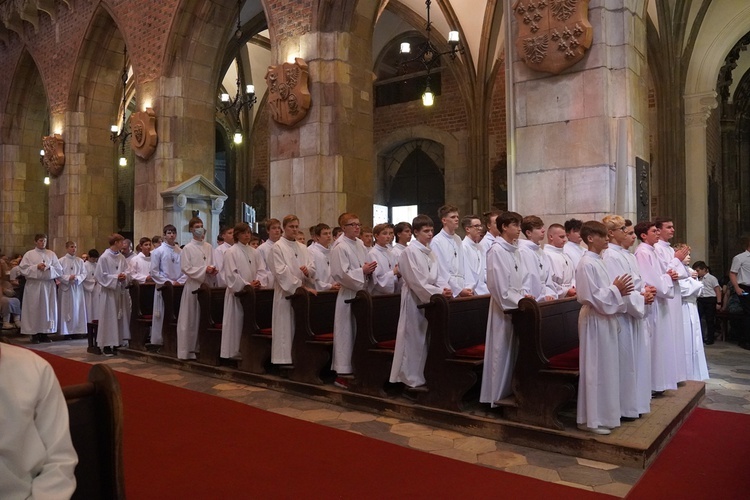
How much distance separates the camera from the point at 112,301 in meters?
9.20

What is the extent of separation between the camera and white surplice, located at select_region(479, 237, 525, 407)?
15.7 feet

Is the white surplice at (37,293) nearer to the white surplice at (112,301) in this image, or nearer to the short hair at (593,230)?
the white surplice at (112,301)

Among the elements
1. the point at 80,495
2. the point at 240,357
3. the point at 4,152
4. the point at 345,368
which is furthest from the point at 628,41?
the point at 4,152

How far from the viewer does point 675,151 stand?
44.2 feet

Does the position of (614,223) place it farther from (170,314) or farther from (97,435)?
(170,314)

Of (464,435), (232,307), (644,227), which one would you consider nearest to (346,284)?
(232,307)

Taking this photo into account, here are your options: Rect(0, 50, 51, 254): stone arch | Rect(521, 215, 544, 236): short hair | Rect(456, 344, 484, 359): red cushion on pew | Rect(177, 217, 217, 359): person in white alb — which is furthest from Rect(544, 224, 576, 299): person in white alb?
Rect(0, 50, 51, 254): stone arch

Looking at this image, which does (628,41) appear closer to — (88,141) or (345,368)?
(345,368)

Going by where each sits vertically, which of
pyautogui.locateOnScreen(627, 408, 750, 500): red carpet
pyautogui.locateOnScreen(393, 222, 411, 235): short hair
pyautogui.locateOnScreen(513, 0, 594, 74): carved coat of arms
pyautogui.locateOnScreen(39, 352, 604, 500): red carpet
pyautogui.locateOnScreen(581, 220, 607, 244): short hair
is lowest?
pyautogui.locateOnScreen(627, 408, 750, 500): red carpet

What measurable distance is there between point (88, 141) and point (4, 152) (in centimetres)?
512

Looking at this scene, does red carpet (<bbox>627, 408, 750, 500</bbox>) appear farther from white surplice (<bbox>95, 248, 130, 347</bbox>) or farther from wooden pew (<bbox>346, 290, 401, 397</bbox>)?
white surplice (<bbox>95, 248, 130, 347</bbox>)

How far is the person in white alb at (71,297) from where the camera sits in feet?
37.5

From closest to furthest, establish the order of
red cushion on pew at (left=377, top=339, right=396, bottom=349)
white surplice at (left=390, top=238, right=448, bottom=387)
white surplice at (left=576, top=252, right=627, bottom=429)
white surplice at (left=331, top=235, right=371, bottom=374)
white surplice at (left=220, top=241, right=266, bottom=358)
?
white surplice at (left=576, top=252, right=627, bottom=429) < white surplice at (left=390, top=238, right=448, bottom=387) < red cushion on pew at (left=377, top=339, right=396, bottom=349) < white surplice at (left=331, top=235, right=371, bottom=374) < white surplice at (left=220, top=241, right=266, bottom=358)

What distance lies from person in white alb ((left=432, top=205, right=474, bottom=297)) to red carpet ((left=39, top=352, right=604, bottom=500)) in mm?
2236
